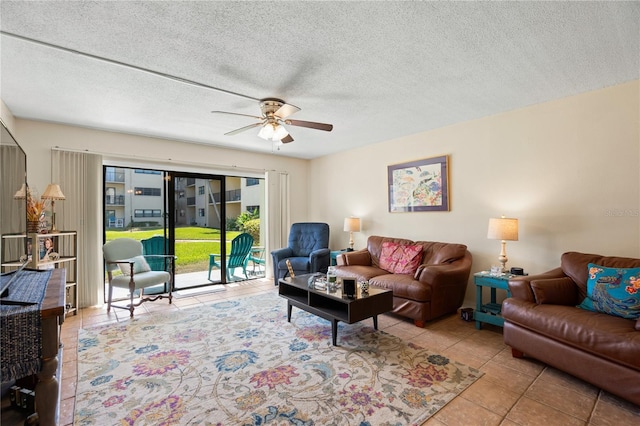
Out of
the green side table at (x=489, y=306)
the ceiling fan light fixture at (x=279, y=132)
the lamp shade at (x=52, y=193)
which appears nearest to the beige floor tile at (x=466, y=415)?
the green side table at (x=489, y=306)

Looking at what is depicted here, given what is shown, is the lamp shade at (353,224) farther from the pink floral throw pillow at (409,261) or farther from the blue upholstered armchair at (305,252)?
the pink floral throw pillow at (409,261)

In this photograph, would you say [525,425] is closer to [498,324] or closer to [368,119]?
[498,324]

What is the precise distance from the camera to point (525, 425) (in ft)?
5.68

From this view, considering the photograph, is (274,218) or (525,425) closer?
→ (525,425)

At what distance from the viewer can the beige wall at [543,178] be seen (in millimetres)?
2746

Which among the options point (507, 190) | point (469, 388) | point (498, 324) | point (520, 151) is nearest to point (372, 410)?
point (469, 388)

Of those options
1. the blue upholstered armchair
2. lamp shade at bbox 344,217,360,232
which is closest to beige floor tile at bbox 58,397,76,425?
the blue upholstered armchair

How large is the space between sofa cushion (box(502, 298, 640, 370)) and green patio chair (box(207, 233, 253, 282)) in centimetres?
413

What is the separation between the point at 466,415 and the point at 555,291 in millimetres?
1433

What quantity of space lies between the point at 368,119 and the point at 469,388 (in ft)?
9.71

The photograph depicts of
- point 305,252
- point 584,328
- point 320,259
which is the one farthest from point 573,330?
point 305,252

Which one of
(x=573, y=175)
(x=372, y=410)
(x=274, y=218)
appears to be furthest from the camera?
(x=274, y=218)

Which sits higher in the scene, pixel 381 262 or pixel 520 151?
pixel 520 151

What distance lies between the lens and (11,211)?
1.91 m
